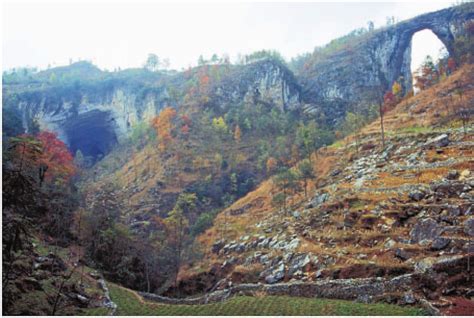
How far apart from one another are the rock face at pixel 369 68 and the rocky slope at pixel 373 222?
39229mm

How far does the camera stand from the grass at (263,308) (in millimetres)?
21203

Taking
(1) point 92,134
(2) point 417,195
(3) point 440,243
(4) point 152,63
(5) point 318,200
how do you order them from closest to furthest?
(3) point 440,243
(2) point 417,195
(5) point 318,200
(1) point 92,134
(4) point 152,63

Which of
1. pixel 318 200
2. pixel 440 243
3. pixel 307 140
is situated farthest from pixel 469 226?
pixel 307 140

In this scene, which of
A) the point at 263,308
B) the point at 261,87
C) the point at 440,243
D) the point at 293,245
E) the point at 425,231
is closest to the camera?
the point at 263,308

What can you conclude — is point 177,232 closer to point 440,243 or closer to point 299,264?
point 299,264

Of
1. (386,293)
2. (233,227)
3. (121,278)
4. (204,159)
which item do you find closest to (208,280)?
(121,278)

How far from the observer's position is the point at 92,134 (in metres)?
97.1

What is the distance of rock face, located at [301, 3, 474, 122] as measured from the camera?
90000 mm

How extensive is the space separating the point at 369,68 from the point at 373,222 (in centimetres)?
7145

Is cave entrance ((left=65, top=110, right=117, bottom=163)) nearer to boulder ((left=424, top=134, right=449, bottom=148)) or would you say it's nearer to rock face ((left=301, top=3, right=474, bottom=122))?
rock face ((left=301, top=3, right=474, bottom=122))

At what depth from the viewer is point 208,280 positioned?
37094 mm

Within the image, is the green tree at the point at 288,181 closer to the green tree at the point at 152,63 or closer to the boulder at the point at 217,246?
the boulder at the point at 217,246

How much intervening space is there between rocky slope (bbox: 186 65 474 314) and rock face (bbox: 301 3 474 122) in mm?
39229

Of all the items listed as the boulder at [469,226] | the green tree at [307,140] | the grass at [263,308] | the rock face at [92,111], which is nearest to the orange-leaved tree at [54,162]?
the grass at [263,308]
